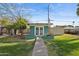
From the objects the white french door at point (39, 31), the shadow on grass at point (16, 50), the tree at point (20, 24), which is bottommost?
the shadow on grass at point (16, 50)

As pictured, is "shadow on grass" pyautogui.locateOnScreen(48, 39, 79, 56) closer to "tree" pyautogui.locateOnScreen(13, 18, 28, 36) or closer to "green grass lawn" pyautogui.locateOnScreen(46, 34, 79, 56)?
"green grass lawn" pyautogui.locateOnScreen(46, 34, 79, 56)

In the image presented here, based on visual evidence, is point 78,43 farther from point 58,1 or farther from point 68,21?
point 58,1

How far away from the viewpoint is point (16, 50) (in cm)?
530

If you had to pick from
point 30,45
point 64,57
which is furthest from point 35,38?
point 64,57

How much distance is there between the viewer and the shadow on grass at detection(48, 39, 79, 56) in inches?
208

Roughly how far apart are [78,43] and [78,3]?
57 cm

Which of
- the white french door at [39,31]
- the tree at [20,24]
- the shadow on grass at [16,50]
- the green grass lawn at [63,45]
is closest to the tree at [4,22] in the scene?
the tree at [20,24]

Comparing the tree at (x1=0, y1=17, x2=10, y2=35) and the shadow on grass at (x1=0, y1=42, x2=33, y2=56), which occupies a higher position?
the tree at (x1=0, y1=17, x2=10, y2=35)

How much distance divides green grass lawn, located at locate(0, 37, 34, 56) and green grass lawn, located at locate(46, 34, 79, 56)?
11.5 inches

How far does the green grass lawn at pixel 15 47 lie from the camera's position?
5.29 m

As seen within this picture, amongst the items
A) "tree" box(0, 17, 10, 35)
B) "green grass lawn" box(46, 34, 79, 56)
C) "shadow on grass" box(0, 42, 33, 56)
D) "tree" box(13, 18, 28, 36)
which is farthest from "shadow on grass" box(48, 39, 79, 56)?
"tree" box(0, 17, 10, 35)

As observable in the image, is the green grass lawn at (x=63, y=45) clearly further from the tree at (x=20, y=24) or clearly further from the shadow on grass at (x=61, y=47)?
the tree at (x=20, y=24)

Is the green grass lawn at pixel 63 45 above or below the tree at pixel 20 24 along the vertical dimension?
below

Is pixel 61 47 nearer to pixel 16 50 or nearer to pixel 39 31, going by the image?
pixel 39 31
